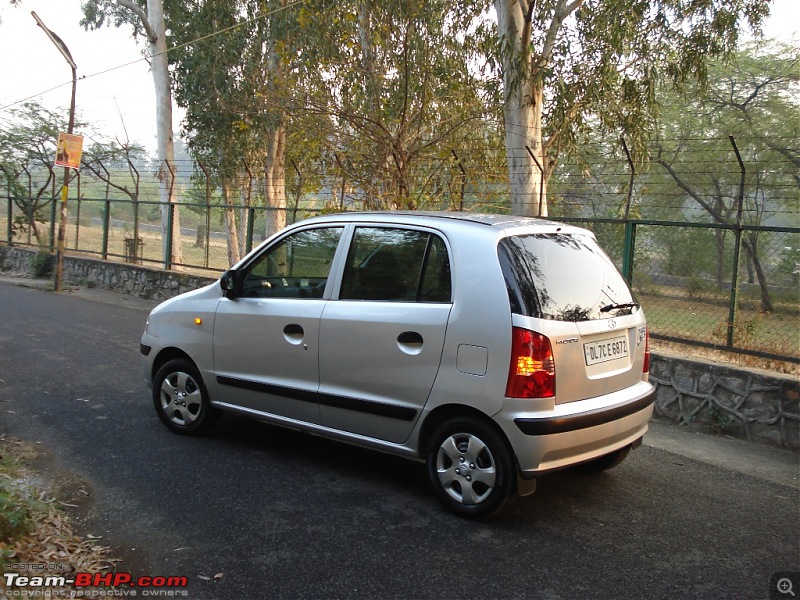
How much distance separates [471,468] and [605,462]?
1297 mm

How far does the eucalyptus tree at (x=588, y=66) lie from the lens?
10281 millimetres

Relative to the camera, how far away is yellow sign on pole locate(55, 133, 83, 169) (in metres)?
14.5

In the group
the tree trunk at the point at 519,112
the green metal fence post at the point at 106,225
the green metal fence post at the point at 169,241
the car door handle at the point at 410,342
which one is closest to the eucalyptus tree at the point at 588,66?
the tree trunk at the point at 519,112

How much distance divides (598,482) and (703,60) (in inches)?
344

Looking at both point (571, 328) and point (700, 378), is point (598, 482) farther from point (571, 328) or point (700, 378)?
point (700, 378)

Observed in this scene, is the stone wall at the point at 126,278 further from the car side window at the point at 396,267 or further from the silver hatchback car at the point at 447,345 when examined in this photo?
the car side window at the point at 396,267

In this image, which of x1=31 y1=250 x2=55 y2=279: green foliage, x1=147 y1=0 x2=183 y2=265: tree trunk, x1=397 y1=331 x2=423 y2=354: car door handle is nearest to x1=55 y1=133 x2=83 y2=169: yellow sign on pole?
x1=31 y1=250 x2=55 y2=279: green foliage

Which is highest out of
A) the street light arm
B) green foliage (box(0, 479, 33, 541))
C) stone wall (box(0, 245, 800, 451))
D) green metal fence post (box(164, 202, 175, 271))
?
the street light arm

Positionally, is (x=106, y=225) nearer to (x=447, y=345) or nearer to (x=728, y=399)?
(x=728, y=399)

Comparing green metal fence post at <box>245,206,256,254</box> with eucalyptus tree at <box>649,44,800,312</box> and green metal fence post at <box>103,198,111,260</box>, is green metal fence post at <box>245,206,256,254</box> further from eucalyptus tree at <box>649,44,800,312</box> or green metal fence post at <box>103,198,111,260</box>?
eucalyptus tree at <box>649,44,800,312</box>

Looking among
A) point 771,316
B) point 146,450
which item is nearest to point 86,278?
point 146,450

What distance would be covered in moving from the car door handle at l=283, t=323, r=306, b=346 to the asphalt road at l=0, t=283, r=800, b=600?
91 centimetres

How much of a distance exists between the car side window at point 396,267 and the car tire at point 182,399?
5.17ft

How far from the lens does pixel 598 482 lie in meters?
4.91
